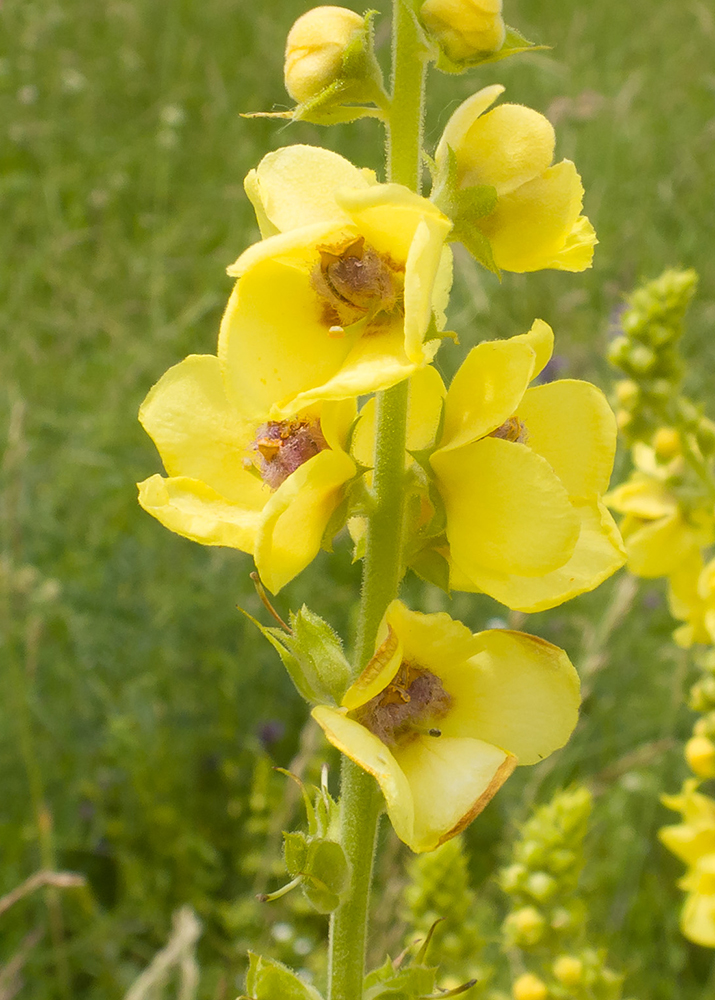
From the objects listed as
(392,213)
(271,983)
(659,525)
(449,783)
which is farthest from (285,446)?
(659,525)

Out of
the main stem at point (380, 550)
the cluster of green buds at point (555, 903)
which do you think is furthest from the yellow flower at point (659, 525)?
the main stem at point (380, 550)

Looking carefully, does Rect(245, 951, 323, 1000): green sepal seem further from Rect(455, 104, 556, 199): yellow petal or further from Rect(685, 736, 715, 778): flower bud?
Rect(685, 736, 715, 778): flower bud

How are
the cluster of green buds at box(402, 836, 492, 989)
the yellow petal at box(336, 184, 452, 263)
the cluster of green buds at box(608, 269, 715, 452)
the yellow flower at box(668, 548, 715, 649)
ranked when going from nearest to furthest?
the yellow petal at box(336, 184, 452, 263), the cluster of green buds at box(402, 836, 492, 989), the yellow flower at box(668, 548, 715, 649), the cluster of green buds at box(608, 269, 715, 452)

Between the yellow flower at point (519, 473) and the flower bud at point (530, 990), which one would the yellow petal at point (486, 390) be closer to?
the yellow flower at point (519, 473)

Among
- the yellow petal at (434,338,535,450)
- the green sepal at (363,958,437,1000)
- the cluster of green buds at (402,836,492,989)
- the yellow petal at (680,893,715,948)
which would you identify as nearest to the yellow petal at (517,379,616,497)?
the yellow petal at (434,338,535,450)

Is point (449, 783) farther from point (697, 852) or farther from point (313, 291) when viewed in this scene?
point (697, 852)

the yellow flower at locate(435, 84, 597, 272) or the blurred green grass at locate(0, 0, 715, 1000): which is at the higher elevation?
the yellow flower at locate(435, 84, 597, 272)

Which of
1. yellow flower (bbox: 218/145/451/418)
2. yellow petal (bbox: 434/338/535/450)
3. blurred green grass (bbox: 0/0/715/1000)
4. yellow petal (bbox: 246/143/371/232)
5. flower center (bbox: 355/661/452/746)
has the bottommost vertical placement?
blurred green grass (bbox: 0/0/715/1000)
